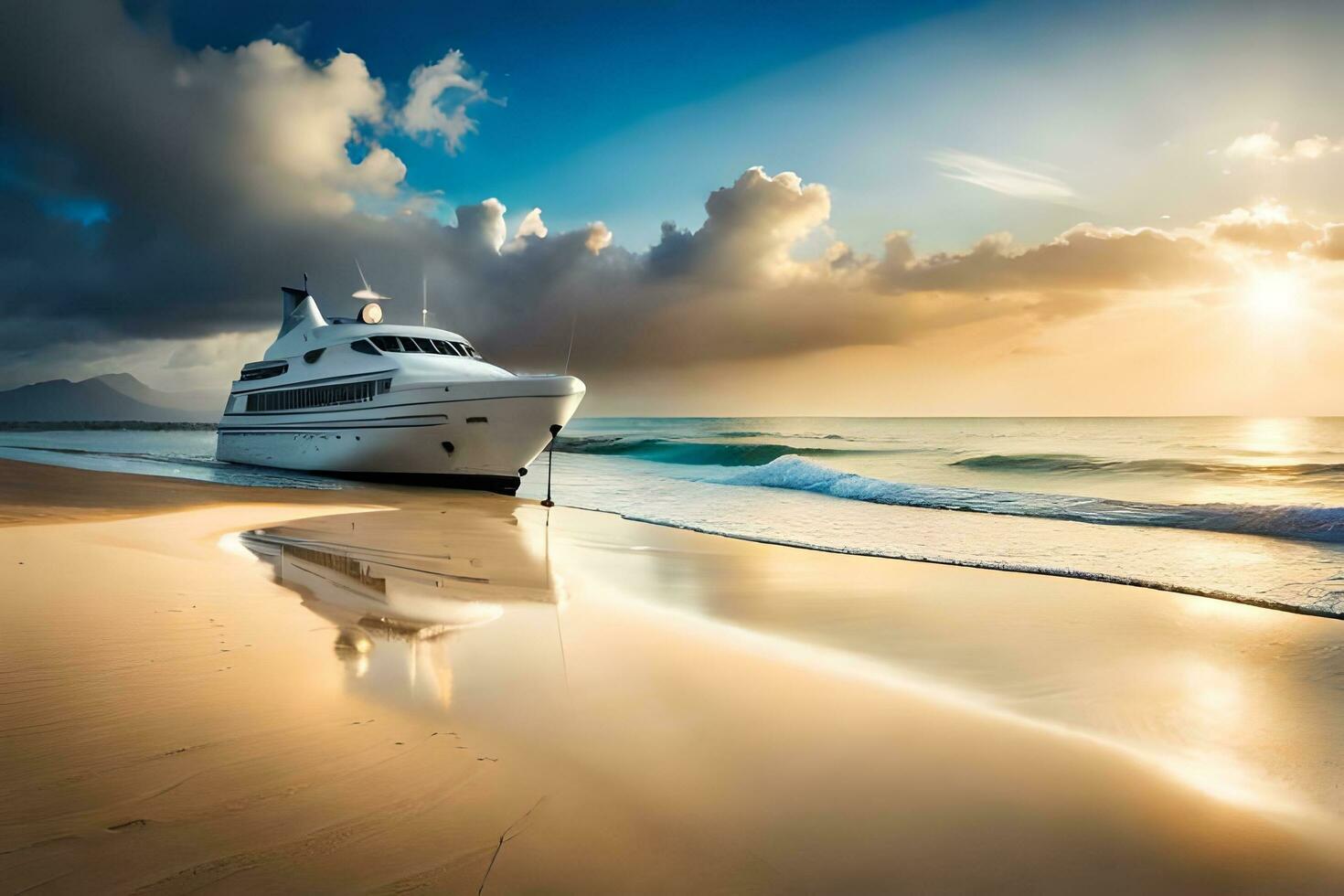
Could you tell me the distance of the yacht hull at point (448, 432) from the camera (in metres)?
16.0

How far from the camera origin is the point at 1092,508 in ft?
42.5

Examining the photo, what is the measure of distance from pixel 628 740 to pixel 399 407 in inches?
650

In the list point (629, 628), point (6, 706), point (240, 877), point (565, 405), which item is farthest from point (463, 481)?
point (240, 877)

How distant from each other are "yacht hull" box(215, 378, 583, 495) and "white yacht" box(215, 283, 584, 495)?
3cm

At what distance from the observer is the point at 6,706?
8.83 feet

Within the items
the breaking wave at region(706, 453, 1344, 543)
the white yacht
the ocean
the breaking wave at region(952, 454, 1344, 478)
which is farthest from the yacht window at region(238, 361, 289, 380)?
the breaking wave at region(952, 454, 1344, 478)

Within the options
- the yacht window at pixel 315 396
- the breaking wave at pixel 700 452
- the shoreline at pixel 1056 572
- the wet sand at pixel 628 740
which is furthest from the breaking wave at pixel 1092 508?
the breaking wave at pixel 700 452

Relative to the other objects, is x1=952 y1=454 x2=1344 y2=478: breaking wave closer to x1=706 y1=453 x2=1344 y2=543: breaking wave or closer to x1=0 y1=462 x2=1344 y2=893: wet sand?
x1=706 y1=453 x2=1344 y2=543: breaking wave

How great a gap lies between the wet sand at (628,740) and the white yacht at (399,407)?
34.1 feet

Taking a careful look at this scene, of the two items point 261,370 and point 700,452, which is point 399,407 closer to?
point 261,370

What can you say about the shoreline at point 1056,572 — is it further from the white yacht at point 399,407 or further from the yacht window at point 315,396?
the yacht window at point 315,396

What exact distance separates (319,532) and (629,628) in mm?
6173

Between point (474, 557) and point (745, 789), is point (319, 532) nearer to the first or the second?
point (474, 557)

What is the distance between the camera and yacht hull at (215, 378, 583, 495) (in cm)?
1602
